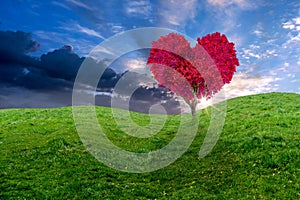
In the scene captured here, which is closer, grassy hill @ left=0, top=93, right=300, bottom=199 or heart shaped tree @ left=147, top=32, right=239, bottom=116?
grassy hill @ left=0, top=93, right=300, bottom=199

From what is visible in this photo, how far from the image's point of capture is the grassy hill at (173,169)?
1462cm

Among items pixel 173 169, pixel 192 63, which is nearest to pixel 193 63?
pixel 192 63

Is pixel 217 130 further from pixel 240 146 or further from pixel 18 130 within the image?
pixel 18 130

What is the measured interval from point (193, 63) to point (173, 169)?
17385 millimetres

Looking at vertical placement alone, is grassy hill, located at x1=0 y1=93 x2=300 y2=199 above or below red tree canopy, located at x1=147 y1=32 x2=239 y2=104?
below

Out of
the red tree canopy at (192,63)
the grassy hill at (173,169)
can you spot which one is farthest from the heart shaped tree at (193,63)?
the grassy hill at (173,169)

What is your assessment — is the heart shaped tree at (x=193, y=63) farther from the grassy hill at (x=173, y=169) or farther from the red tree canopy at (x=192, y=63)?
the grassy hill at (x=173, y=169)

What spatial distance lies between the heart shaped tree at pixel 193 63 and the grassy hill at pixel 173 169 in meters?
9.05

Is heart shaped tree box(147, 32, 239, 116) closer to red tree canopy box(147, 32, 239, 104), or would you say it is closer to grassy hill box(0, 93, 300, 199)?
red tree canopy box(147, 32, 239, 104)

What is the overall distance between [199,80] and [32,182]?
23.4m

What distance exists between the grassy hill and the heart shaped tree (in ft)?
29.7

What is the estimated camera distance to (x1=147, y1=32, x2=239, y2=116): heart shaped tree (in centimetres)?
3291

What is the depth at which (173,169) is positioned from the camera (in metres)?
18.7

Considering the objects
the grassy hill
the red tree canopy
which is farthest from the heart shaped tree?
the grassy hill
